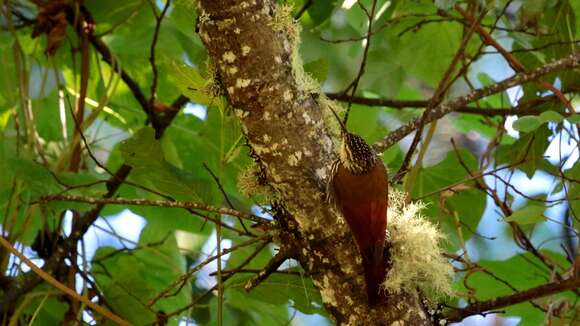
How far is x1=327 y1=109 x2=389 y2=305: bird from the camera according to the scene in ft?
3.01

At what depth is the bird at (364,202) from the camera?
3.01ft

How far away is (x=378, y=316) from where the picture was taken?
95 cm

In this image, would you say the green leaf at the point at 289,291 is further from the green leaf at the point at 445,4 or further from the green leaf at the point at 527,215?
the green leaf at the point at 445,4

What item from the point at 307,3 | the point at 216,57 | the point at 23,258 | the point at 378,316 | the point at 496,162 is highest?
the point at 307,3

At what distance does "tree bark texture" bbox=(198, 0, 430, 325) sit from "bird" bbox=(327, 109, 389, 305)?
2 cm

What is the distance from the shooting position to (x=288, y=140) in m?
0.97

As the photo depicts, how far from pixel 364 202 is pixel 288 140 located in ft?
0.38

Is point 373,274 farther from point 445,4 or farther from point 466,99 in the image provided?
point 445,4

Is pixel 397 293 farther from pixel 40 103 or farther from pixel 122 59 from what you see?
pixel 122 59

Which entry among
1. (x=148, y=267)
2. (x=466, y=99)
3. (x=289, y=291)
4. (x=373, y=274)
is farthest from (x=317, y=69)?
(x=148, y=267)

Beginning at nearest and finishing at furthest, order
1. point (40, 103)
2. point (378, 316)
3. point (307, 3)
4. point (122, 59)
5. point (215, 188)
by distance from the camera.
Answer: point (378, 316), point (215, 188), point (307, 3), point (40, 103), point (122, 59)

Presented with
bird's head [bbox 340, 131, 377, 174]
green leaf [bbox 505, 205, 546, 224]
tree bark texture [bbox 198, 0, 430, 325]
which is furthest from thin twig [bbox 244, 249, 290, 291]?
green leaf [bbox 505, 205, 546, 224]

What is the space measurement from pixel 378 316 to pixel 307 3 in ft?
2.84

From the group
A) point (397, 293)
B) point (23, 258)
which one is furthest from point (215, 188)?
point (397, 293)
